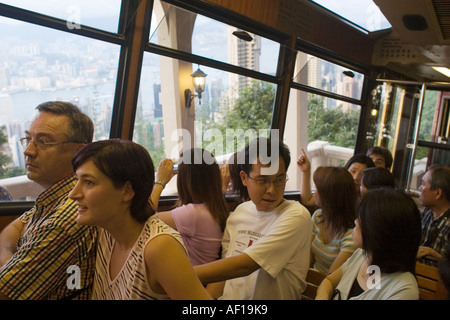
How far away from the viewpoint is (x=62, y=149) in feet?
4.96

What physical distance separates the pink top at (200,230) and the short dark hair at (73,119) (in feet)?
2.01

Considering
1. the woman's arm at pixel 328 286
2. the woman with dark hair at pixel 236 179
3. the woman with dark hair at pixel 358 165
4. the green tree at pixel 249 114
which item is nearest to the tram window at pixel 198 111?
the green tree at pixel 249 114

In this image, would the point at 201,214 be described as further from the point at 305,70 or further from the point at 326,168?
the point at 305,70

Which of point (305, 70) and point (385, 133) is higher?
point (305, 70)

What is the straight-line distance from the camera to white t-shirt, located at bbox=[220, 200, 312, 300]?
150 centimetres

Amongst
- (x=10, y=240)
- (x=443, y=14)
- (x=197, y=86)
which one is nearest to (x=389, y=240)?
(x=10, y=240)

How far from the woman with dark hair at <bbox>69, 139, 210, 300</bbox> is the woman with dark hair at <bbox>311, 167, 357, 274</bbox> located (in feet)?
4.02

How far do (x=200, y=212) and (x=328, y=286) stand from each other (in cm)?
66

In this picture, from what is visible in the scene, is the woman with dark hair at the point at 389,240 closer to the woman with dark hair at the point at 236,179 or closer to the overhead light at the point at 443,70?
the woman with dark hair at the point at 236,179

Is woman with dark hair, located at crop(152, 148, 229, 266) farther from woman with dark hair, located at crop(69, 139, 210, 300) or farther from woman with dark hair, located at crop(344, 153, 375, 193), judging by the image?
woman with dark hair, located at crop(344, 153, 375, 193)

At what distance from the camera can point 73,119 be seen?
1.56 m

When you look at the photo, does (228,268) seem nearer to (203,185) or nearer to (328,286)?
(328,286)

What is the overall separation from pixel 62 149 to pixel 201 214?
2.39 ft
